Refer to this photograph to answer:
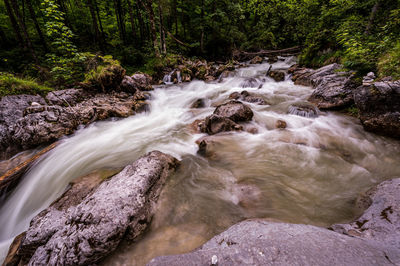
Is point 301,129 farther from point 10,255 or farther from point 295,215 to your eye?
point 10,255

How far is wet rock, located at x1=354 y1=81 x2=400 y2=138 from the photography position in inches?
145

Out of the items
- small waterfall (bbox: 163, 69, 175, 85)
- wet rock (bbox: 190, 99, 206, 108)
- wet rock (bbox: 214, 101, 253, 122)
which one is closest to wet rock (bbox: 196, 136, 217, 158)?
wet rock (bbox: 214, 101, 253, 122)

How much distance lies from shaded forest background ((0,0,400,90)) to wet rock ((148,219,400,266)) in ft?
18.1

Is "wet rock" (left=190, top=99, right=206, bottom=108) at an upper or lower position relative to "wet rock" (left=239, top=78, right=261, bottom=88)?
lower

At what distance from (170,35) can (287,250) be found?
53.0 ft

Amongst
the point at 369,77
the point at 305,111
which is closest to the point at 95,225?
the point at 305,111

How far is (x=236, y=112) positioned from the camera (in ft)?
17.4

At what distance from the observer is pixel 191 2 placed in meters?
20.4

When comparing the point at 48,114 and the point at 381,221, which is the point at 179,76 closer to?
the point at 48,114

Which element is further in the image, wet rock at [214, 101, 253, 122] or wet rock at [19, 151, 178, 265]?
wet rock at [214, 101, 253, 122]

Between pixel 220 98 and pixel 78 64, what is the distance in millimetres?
7593

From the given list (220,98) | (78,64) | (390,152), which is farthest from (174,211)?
(78,64)

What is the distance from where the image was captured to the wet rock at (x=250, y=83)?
9867 millimetres

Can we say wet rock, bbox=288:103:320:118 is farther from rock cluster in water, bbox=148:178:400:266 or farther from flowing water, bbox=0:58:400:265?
rock cluster in water, bbox=148:178:400:266
